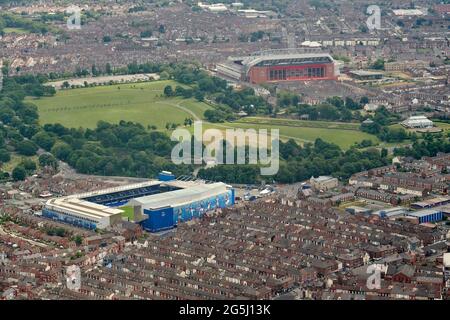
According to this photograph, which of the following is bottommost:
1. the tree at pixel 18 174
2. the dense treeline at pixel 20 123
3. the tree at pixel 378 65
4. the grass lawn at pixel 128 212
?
the tree at pixel 378 65

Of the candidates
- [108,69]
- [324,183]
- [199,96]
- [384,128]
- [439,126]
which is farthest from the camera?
[108,69]

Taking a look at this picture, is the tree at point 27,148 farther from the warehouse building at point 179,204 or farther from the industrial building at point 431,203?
the industrial building at point 431,203

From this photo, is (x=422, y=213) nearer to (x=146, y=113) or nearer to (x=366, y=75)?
(x=146, y=113)

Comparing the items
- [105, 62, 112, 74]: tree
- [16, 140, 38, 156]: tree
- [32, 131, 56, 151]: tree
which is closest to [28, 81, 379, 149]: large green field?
[32, 131, 56, 151]: tree

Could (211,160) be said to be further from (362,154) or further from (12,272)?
(12,272)

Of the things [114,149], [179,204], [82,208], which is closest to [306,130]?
[114,149]

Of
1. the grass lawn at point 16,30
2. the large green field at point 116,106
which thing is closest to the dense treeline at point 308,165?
the large green field at point 116,106
